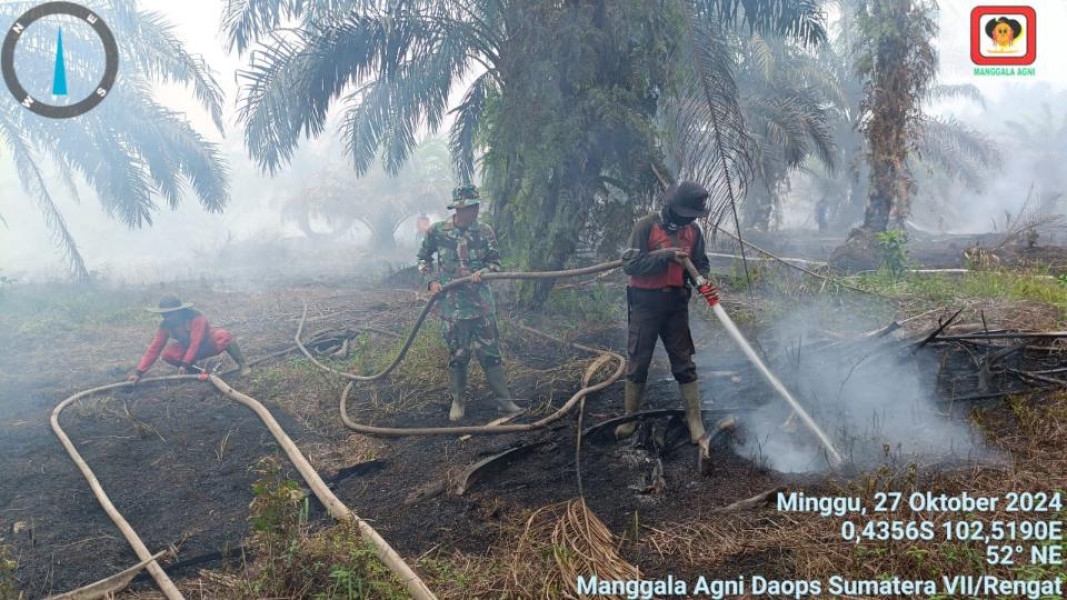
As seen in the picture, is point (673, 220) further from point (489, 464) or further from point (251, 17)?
point (251, 17)

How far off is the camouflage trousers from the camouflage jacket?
8cm

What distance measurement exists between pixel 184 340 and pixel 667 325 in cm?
566

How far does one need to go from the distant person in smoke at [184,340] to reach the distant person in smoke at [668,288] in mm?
4957

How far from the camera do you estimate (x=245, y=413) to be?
6.41m

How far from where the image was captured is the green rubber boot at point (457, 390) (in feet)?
18.8

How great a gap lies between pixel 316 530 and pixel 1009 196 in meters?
32.4

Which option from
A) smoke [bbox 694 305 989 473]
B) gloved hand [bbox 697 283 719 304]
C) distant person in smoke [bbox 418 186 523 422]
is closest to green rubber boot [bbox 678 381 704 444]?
smoke [bbox 694 305 989 473]

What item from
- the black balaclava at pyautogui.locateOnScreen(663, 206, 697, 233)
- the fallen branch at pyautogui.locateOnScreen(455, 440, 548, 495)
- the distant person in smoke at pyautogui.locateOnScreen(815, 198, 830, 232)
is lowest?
the fallen branch at pyautogui.locateOnScreen(455, 440, 548, 495)

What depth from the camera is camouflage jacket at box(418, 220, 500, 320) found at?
566 centimetres

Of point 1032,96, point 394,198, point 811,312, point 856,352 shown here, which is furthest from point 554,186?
point 1032,96

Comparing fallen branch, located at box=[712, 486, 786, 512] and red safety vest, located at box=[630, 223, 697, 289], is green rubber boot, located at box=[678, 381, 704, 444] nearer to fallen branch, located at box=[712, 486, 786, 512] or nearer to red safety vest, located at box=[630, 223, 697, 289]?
red safety vest, located at box=[630, 223, 697, 289]

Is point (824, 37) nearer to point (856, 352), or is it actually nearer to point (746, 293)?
point (746, 293)

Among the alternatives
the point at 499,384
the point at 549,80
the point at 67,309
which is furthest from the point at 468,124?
the point at 67,309

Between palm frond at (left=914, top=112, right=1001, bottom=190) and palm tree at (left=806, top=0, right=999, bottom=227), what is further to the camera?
palm frond at (left=914, top=112, right=1001, bottom=190)
